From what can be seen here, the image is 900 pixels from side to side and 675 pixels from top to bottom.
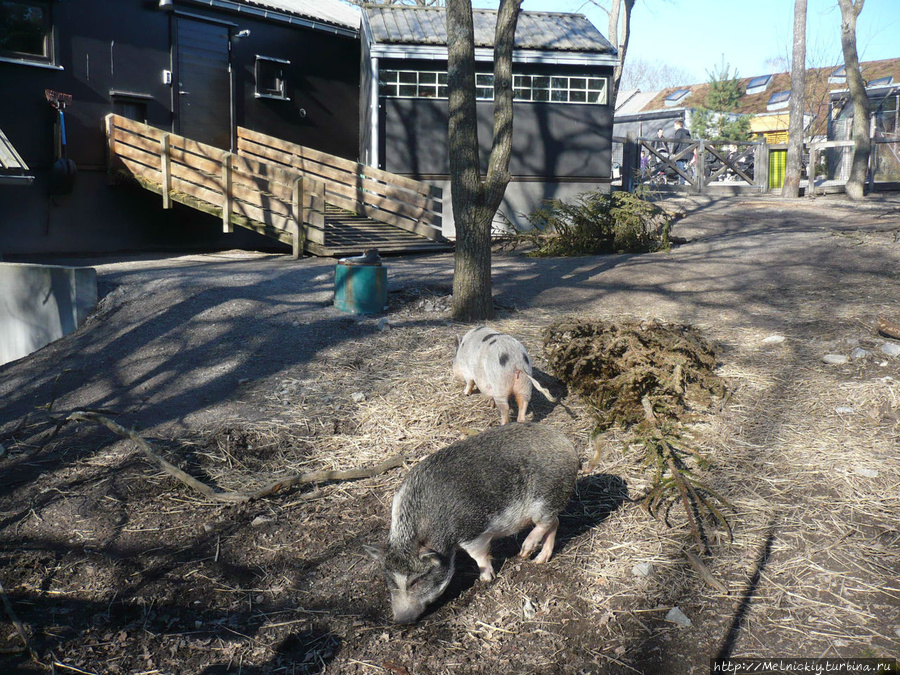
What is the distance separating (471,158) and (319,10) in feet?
40.9

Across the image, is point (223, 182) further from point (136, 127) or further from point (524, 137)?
point (524, 137)

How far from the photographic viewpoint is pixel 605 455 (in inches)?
167

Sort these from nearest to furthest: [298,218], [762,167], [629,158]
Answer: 1. [298,218]
2. [629,158]
3. [762,167]

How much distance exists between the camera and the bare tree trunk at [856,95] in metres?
17.6

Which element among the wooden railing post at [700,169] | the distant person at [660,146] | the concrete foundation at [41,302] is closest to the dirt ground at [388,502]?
the concrete foundation at [41,302]

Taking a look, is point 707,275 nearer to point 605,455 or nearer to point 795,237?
point 795,237

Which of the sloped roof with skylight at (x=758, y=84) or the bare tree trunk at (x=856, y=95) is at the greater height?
the sloped roof with skylight at (x=758, y=84)

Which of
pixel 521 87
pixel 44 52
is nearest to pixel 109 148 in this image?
pixel 44 52

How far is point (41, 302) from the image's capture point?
820 cm

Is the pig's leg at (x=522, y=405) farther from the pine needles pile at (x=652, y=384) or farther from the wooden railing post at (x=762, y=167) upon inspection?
the wooden railing post at (x=762, y=167)

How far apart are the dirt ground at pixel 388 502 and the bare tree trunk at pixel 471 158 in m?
0.34

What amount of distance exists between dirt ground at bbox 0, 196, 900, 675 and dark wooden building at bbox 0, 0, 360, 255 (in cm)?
637

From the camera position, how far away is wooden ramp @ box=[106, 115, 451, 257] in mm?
11406

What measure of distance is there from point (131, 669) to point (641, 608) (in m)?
2.01
